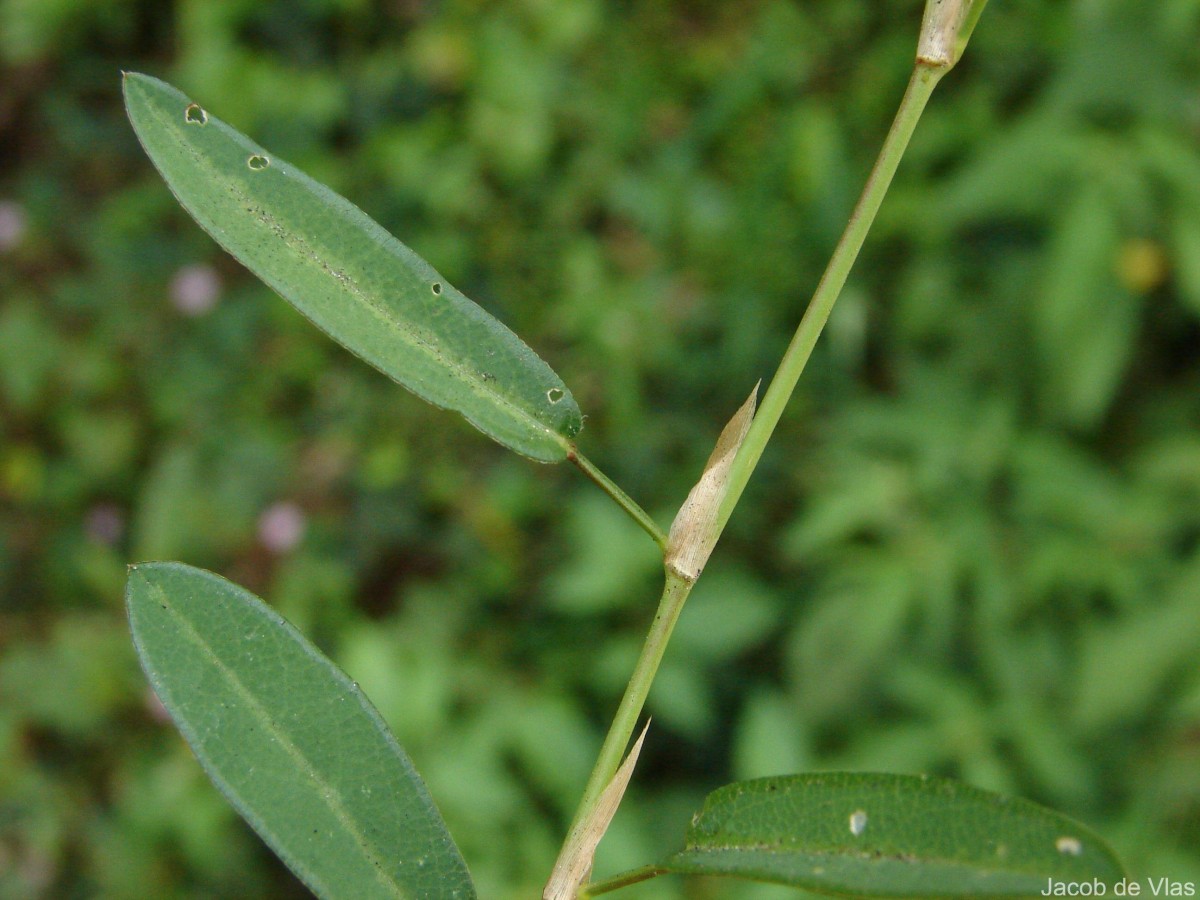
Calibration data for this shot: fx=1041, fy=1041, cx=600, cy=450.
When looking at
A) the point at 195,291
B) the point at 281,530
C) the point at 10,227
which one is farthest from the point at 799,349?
the point at 10,227

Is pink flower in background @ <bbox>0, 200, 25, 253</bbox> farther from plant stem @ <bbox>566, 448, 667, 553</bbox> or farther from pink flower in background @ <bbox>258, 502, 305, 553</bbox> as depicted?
plant stem @ <bbox>566, 448, 667, 553</bbox>

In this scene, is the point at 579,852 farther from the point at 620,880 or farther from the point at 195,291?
the point at 195,291

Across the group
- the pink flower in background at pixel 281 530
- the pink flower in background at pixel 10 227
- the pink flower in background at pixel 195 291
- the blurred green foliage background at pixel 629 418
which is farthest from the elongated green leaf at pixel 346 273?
the pink flower in background at pixel 10 227

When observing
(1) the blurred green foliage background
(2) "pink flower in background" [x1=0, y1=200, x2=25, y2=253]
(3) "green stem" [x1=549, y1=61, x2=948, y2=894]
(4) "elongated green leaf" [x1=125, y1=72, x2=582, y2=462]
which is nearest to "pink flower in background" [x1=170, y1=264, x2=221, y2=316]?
(1) the blurred green foliage background

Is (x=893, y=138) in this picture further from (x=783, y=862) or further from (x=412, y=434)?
(x=412, y=434)

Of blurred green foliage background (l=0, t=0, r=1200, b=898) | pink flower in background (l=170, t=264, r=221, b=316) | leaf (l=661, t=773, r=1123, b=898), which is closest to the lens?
leaf (l=661, t=773, r=1123, b=898)

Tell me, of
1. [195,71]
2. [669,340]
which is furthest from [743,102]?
[195,71]
